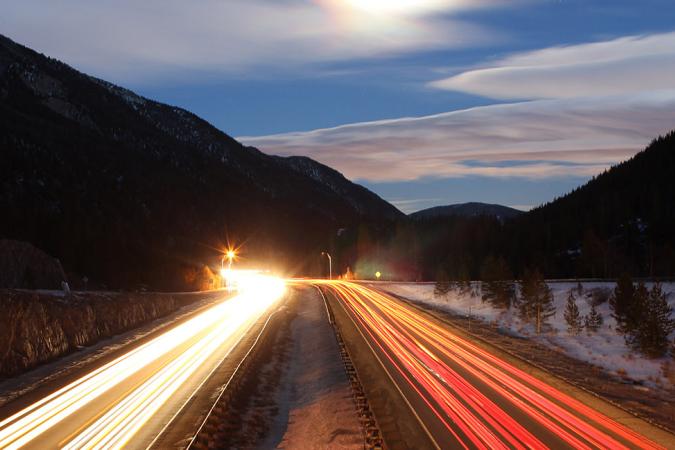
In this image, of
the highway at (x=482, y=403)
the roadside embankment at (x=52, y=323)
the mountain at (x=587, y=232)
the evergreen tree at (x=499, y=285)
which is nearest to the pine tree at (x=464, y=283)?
the evergreen tree at (x=499, y=285)

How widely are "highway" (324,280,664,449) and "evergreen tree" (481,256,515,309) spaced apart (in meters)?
19.0

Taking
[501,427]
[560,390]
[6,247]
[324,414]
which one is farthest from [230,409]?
[6,247]

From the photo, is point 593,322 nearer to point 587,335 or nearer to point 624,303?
point 587,335

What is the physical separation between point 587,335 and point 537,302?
23.7 ft

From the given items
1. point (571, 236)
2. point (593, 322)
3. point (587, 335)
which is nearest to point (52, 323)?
point (587, 335)

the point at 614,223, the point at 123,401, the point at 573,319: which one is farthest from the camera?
the point at 614,223

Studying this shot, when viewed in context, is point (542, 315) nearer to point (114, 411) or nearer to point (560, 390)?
point (560, 390)

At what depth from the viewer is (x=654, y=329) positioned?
34.4 metres

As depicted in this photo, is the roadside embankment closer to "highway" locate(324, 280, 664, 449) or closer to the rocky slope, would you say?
the rocky slope

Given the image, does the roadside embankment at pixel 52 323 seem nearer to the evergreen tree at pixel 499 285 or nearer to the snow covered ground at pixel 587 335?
the snow covered ground at pixel 587 335

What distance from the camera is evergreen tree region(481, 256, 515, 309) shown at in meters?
59.6

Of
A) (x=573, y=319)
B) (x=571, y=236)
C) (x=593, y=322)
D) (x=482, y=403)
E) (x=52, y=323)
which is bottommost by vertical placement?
(x=482, y=403)

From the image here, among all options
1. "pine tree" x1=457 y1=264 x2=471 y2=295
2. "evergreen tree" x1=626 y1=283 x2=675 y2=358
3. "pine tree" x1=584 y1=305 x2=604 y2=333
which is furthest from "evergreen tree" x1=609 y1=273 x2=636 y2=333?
"pine tree" x1=457 y1=264 x2=471 y2=295

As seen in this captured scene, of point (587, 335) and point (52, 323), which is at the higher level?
point (52, 323)
